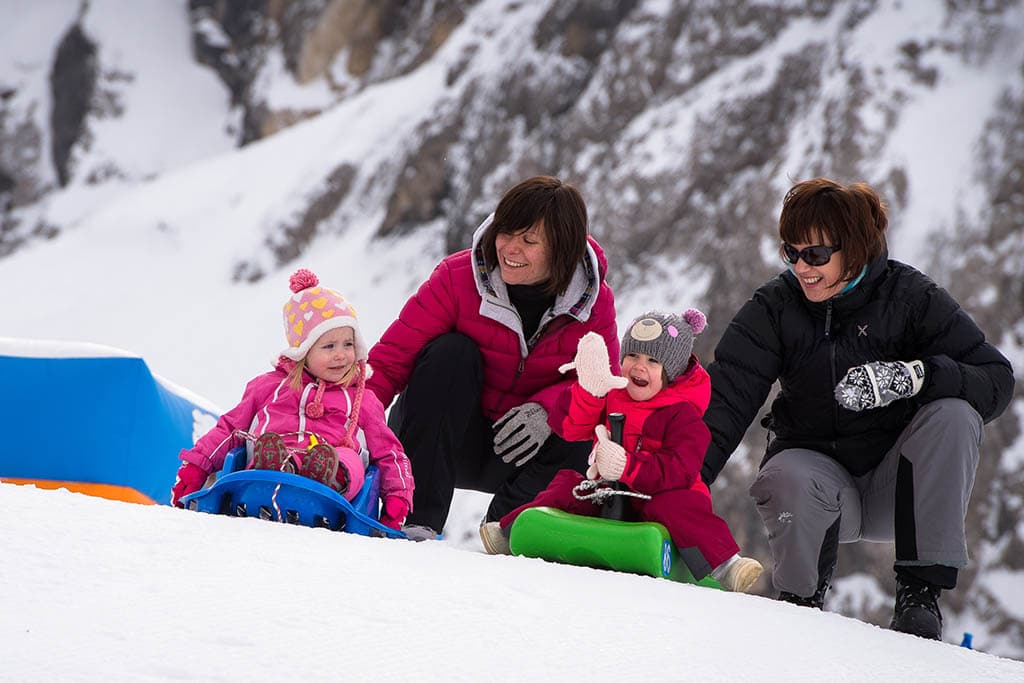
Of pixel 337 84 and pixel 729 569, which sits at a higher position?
pixel 337 84

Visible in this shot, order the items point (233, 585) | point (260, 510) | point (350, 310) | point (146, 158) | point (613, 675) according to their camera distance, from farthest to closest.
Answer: point (146, 158) < point (350, 310) < point (260, 510) < point (233, 585) < point (613, 675)

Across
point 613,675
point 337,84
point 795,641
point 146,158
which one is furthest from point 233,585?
point 146,158

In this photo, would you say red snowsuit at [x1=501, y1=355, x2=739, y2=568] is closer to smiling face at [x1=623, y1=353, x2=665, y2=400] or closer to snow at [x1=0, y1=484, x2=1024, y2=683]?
smiling face at [x1=623, y1=353, x2=665, y2=400]

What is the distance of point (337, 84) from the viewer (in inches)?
796

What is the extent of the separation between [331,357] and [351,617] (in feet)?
3.99

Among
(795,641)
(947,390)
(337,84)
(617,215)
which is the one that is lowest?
(795,641)

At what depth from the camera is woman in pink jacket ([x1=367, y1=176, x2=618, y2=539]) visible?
2898 mm

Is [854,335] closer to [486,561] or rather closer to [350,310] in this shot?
[486,561]

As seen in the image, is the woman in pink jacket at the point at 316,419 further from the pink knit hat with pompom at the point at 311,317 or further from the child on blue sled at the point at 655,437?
the child on blue sled at the point at 655,437

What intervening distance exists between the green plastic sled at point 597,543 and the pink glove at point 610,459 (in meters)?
0.11

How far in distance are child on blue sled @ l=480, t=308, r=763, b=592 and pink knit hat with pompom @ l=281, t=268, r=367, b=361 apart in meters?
0.63

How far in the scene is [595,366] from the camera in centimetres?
259

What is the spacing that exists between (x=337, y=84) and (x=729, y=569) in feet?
62.2

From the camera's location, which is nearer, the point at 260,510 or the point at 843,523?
the point at 260,510
